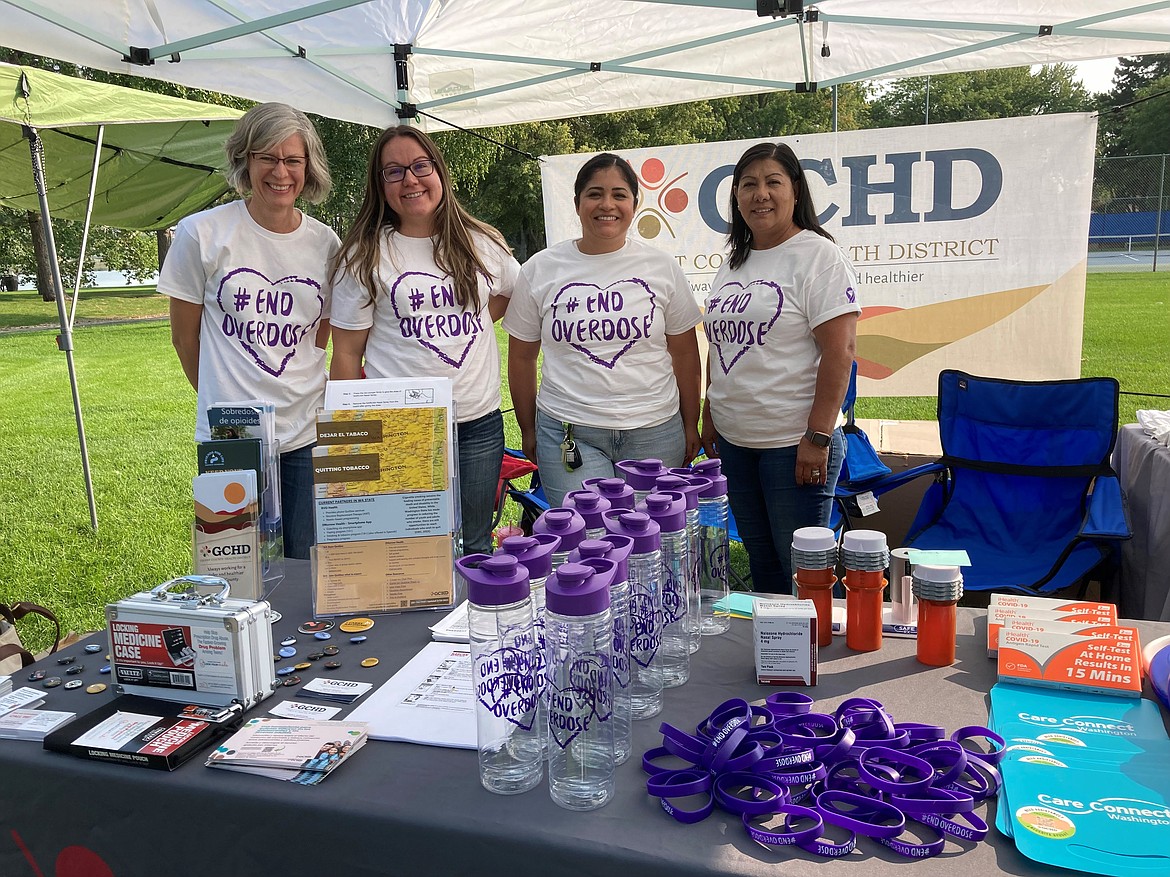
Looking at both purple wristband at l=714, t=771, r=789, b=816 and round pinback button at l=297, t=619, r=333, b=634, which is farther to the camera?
round pinback button at l=297, t=619, r=333, b=634

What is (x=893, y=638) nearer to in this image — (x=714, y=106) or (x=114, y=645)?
(x=114, y=645)

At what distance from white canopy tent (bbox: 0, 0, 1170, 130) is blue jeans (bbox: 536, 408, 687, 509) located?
1.45 m

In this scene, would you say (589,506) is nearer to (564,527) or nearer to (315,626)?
(564,527)

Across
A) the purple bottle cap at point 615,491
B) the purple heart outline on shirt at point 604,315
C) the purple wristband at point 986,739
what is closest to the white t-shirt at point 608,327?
the purple heart outline on shirt at point 604,315

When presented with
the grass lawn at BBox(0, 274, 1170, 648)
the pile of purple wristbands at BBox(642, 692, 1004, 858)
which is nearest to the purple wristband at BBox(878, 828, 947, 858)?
the pile of purple wristbands at BBox(642, 692, 1004, 858)

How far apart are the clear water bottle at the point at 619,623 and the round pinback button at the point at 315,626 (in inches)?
25.1

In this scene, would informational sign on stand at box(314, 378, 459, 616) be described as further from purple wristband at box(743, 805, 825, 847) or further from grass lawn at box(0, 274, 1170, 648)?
grass lawn at box(0, 274, 1170, 648)

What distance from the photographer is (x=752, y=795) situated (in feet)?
3.01

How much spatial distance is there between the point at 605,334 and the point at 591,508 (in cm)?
104

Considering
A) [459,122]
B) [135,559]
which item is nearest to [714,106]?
[459,122]

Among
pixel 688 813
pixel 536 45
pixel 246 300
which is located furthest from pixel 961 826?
pixel 536 45

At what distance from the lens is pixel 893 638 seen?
132 centimetres

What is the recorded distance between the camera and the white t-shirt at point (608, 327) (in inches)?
86.8

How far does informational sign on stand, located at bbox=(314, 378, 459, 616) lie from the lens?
Result: 4.80ft
